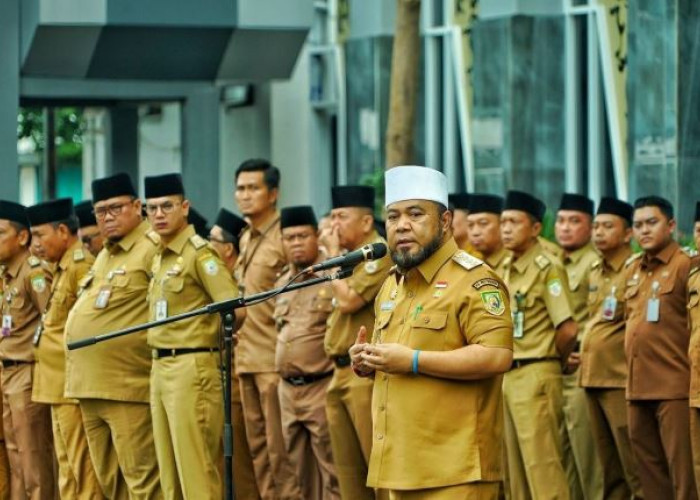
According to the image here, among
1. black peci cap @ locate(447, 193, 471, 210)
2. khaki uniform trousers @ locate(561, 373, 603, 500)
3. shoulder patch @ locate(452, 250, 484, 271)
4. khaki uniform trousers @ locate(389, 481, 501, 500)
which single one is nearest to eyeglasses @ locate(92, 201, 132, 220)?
→ black peci cap @ locate(447, 193, 471, 210)

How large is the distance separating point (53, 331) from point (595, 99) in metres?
7.68

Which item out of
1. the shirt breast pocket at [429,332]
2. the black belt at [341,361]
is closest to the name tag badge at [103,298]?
the black belt at [341,361]

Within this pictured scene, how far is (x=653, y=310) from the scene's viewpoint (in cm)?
1098

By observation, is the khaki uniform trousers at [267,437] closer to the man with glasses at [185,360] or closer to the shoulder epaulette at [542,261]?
the man with glasses at [185,360]

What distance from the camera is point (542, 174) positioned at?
18.7 metres

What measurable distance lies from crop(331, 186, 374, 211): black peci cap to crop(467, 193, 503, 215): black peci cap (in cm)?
134

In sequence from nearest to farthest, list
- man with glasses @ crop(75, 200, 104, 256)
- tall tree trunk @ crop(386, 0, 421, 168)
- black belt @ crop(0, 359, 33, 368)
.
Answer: black belt @ crop(0, 359, 33, 368) < man with glasses @ crop(75, 200, 104, 256) < tall tree trunk @ crop(386, 0, 421, 168)

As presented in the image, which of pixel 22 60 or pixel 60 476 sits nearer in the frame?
pixel 60 476

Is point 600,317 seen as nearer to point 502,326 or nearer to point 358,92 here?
point 502,326

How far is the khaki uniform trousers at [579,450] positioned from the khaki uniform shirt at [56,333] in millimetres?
3399

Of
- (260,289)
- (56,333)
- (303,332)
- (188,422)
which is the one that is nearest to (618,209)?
(303,332)

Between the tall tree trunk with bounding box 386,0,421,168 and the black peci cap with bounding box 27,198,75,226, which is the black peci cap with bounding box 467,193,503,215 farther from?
the tall tree trunk with bounding box 386,0,421,168

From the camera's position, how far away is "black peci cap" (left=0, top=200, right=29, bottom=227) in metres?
13.2

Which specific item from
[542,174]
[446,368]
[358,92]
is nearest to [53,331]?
[446,368]
